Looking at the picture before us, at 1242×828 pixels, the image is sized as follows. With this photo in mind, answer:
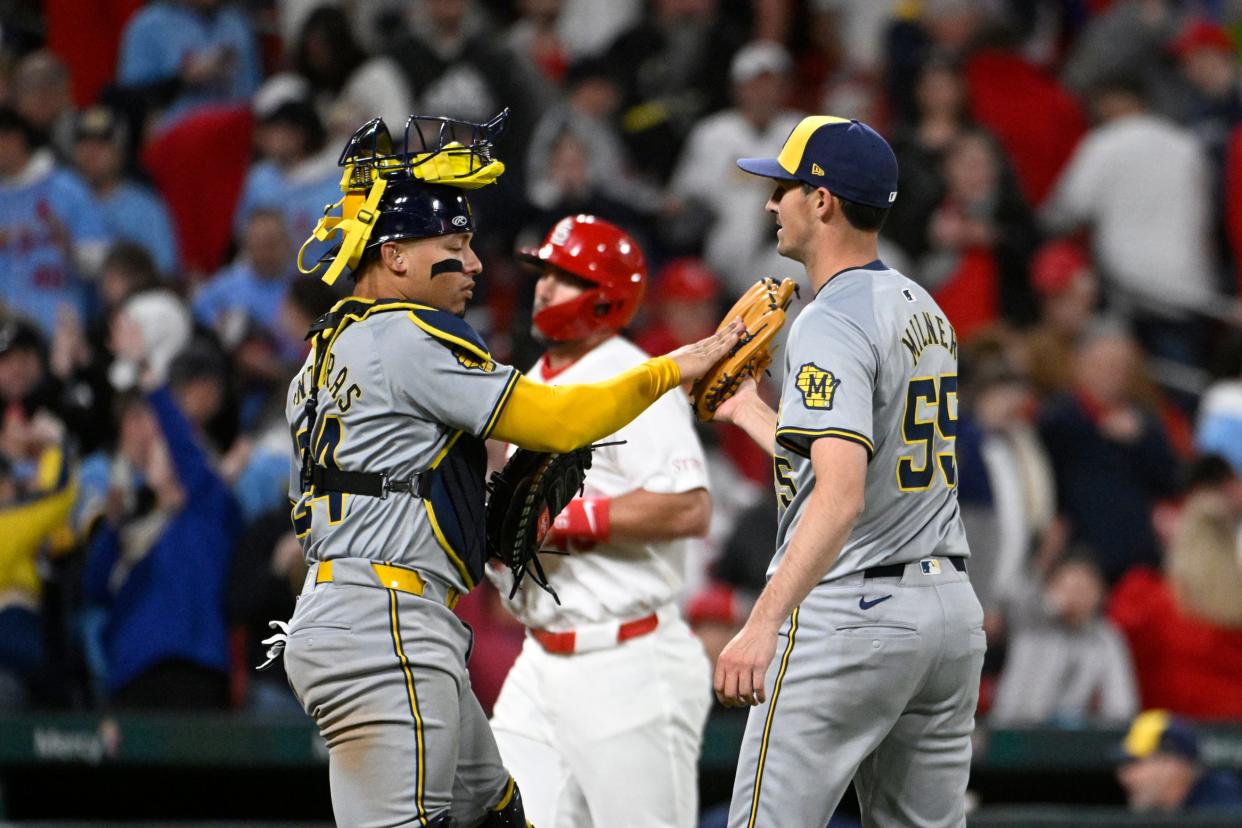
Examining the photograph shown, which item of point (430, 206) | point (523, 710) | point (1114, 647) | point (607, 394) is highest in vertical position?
point (430, 206)

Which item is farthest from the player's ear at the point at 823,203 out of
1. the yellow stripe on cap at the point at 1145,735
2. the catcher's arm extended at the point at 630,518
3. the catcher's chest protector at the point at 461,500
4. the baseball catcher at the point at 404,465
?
the yellow stripe on cap at the point at 1145,735

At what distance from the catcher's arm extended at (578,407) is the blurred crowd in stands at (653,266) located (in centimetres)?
305

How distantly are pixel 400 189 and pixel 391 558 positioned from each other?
0.87m

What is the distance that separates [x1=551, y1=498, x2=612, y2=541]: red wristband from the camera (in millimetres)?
5453

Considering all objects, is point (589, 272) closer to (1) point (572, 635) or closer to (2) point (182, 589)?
(1) point (572, 635)

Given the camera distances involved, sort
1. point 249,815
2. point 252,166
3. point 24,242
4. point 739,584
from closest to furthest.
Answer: point 249,815 < point 739,584 < point 24,242 < point 252,166

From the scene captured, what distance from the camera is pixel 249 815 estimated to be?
7.86 meters

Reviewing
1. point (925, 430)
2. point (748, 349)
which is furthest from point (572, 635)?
point (925, 430)

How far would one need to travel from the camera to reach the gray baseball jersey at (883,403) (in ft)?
14.2

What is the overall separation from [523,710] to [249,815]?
266 centimetres

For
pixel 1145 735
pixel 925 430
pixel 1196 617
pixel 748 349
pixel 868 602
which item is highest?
pixel 748 349

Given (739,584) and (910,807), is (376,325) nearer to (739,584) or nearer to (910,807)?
(910,807)

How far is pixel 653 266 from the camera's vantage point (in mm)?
10391

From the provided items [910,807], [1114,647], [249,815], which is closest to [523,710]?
[910,807]
